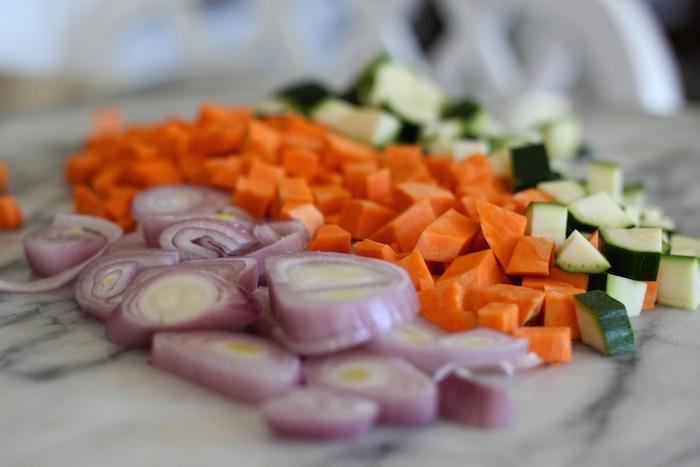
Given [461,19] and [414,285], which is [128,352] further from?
[461,19]

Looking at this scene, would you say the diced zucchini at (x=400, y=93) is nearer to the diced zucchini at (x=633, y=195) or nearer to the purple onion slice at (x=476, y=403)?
the diced zucchini at (x=633, y=195)

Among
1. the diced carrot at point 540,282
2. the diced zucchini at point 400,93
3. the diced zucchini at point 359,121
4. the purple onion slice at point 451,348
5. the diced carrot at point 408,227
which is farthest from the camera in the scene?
the diced zucchini at point 400,93

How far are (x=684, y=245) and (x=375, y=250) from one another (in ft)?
1.95

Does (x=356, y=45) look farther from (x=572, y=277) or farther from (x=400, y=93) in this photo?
(x=572, y=277)

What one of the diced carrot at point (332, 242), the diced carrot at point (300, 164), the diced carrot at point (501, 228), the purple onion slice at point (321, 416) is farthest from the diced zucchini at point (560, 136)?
the purple onion slice at point (321, 416)

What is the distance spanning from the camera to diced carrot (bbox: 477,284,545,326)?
3.63ft

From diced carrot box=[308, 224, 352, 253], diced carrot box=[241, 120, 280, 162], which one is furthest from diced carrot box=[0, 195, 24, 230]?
diced carrot box=[308, 224, 352, 253]

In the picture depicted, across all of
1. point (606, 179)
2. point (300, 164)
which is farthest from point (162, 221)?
point (606, 179)

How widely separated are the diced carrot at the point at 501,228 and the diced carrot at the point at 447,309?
0.14 metres

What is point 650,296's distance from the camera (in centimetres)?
124

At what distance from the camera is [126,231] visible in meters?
1.51

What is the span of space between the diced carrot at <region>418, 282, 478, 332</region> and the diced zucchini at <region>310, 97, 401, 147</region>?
2.60 ft

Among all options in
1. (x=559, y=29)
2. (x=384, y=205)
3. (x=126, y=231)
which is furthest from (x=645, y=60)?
(x=126, y=231)

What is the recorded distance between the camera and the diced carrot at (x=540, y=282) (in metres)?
1.18
